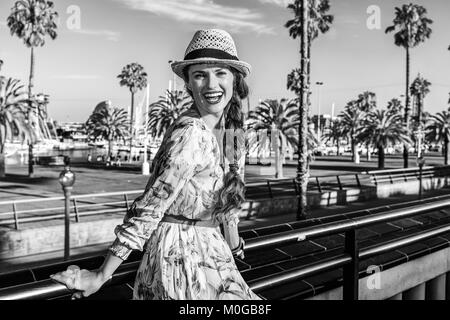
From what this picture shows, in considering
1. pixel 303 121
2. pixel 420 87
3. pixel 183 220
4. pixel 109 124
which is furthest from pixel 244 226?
pixel 420 87

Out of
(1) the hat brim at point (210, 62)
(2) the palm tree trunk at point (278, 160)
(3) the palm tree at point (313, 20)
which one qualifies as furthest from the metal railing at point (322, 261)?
(3) the palm tree at point (313, 20)

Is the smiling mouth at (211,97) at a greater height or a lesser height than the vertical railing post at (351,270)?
greater

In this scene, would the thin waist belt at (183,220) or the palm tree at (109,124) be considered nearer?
the thin waist belt at (183,220)

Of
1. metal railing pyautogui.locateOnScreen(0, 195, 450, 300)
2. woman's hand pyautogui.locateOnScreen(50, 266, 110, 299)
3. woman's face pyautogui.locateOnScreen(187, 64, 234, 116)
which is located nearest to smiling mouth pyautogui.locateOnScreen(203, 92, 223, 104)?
woman's face pyautogui.locateOnScreen(187, 64, 234, 116)

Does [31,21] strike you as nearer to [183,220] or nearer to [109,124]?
[109,124]

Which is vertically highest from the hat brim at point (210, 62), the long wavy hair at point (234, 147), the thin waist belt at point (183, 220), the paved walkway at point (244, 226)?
the hat brim at point (210, 62)

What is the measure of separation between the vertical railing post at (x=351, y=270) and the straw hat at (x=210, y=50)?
1398mm

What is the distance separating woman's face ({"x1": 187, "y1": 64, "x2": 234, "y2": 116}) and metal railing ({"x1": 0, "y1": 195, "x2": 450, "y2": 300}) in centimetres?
68

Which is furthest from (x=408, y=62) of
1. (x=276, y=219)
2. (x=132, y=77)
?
(x=132, y=77)

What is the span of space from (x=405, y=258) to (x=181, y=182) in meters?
2.48

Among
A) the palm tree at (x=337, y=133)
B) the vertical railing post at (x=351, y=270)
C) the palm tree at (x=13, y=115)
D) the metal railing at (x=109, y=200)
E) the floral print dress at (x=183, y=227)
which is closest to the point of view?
the floral print dress at (x=183, y=227)

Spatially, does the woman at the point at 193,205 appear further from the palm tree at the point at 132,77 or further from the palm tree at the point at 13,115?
the palm tree at the point at 132,77

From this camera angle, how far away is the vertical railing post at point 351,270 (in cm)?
284
